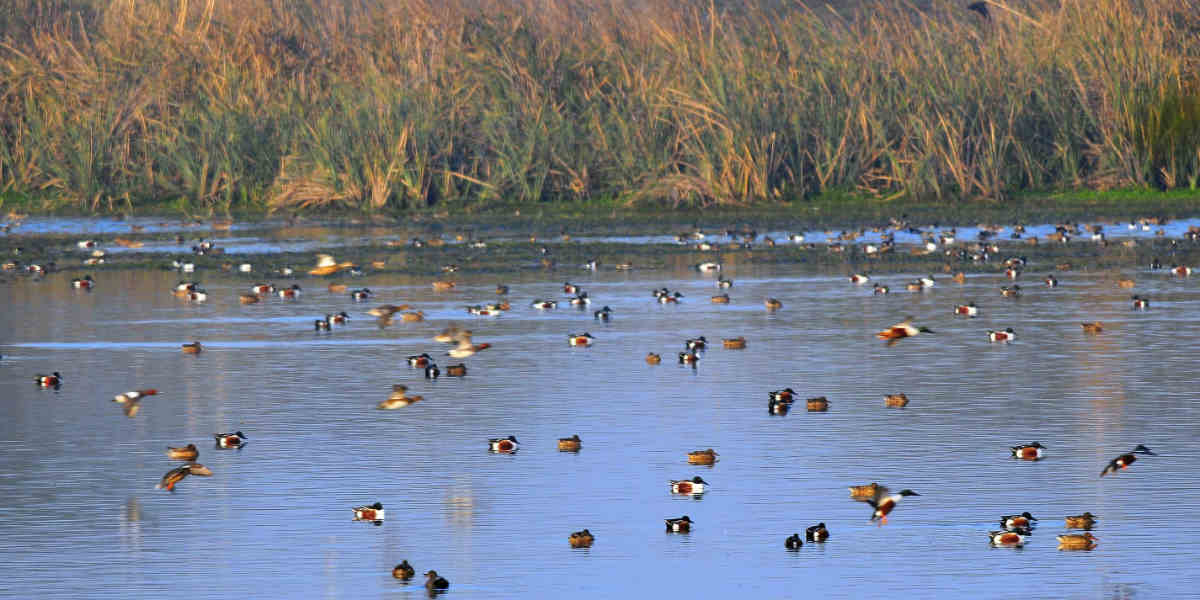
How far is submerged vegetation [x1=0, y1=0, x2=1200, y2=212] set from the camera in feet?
107

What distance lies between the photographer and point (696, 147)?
32.5 m

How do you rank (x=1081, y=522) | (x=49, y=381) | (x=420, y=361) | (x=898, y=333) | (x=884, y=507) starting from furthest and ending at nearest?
(x=898, y=333)
(x=420, y=361)
(x=49, y=381)
(x=884, y=507)
(x=1081, y=522)

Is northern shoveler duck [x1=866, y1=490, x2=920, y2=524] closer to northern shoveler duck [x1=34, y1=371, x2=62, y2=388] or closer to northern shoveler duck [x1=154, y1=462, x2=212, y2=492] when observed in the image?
northern shoveler duck [x1=154, y1=462, x2=212, y2=492]

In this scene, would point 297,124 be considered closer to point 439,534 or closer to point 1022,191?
point 1022,191

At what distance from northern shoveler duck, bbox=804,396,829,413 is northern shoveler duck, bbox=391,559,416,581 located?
5018mm

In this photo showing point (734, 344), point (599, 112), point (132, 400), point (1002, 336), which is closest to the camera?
point (132, 400)

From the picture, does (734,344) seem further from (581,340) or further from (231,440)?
(231,440)

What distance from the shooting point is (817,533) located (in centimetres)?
993

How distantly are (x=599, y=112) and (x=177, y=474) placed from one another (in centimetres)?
2301

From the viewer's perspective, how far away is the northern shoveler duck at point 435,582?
9133 mm

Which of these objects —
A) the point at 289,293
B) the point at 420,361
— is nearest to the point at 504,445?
the point at 420,361

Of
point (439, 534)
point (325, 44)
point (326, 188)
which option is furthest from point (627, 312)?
point (325, 44)

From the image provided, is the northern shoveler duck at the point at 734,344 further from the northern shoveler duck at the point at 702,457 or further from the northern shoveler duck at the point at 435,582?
the northern shoveler duck at the point at 435,582

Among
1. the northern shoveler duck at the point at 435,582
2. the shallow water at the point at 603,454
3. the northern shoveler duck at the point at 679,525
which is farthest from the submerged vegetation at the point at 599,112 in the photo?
the northern shoveler duck at the point at 435,582
